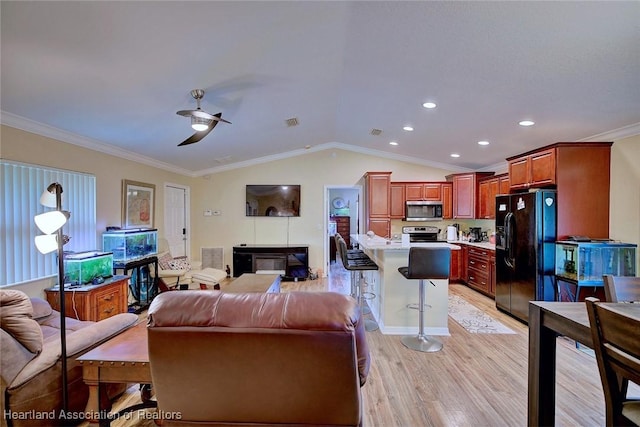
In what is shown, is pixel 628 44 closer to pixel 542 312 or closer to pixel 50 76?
pixel 542 312

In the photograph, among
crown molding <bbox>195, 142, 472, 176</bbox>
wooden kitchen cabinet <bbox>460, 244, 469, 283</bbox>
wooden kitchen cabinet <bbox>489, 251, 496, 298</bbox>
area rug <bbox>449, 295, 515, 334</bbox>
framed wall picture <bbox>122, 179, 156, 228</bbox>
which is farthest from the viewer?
crown molding <bbox>195, 142, 472, 176</bbox>

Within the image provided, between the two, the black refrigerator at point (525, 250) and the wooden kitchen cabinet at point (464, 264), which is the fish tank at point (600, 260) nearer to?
the black refrigerator at point (525, 250)

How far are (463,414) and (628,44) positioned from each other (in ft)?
9.03

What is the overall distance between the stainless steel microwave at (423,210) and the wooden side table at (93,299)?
5.04m

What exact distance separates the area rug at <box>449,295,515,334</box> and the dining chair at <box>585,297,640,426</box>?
7.61ft

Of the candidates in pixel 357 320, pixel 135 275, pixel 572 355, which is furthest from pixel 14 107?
pixel 572 355

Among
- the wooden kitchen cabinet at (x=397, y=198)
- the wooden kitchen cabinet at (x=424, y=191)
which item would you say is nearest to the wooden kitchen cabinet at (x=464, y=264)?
the wooden kitchen cabinet at (x=424, y=191)

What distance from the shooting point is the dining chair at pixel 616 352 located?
1.08 m

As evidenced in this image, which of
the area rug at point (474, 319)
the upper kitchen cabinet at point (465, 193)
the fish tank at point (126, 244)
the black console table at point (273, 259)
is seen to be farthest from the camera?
the black console table at point (273, 259)

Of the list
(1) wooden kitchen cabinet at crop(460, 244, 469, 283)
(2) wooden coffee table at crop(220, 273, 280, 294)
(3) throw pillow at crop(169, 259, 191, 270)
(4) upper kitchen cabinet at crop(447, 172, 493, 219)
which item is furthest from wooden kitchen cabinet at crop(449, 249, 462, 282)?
(3) throw pillow at crop(169, 259, 191, 270)

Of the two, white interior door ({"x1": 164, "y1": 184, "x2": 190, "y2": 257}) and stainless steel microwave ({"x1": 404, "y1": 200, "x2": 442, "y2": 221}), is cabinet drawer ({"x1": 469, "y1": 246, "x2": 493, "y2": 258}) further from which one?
white interior door ({"x1": 164, "y1": 184, "x2": 190, "y2": 257})

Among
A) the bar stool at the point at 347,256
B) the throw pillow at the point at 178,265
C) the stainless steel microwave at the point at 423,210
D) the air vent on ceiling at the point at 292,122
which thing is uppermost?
the air vent on ceiling at the point at 292,122

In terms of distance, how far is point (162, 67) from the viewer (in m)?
2.48

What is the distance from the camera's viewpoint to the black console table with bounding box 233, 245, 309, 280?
6387 millimetres
